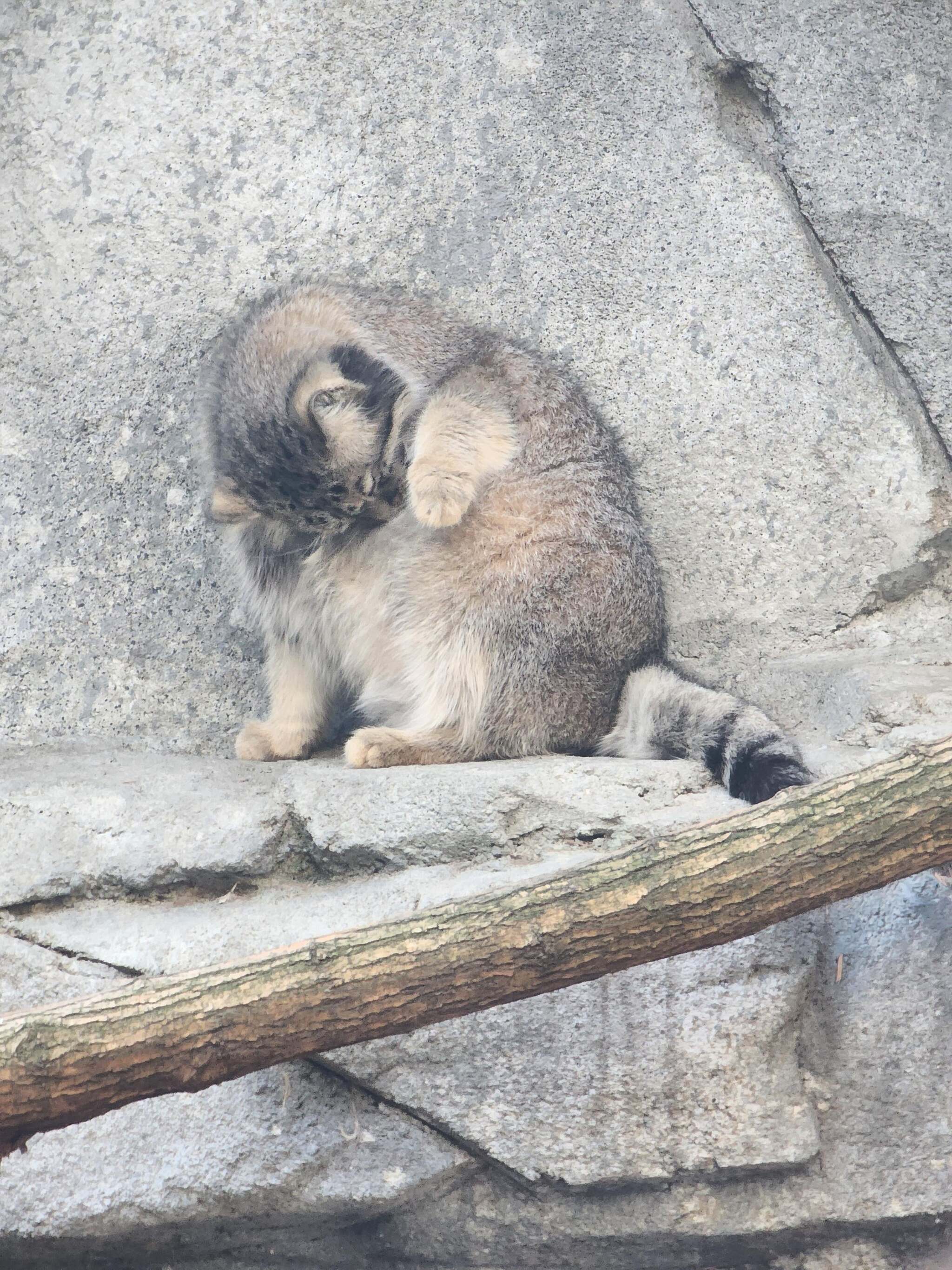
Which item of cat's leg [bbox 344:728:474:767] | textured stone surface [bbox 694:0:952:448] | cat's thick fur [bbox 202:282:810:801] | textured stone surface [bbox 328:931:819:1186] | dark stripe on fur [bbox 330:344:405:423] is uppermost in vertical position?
textured stone surface [bbox 694:0:952:448]

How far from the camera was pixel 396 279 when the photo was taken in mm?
4965

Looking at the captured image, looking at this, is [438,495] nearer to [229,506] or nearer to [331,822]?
[229,506]

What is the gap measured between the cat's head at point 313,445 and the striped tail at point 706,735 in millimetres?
995

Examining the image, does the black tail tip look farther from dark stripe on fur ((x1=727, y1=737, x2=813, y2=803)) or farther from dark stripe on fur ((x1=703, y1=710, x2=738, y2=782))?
dark stripe on fur ((x1=703, y1=710, x2=738, y2=782))

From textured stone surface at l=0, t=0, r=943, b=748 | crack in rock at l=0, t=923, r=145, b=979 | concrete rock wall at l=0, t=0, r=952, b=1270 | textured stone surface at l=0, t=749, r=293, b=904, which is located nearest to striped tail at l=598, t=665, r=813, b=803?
concrete rock wall at l=0, t=0, r=952, b=1270

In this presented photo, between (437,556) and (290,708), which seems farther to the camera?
(290,708)

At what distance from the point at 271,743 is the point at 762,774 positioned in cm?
178

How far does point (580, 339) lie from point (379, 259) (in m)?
0.83

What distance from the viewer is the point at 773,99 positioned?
15.6 ft

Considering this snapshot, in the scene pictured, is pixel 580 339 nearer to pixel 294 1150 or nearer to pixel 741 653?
pixel 741 653

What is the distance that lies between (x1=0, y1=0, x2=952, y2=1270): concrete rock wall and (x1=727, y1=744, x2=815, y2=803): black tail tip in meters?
0.10

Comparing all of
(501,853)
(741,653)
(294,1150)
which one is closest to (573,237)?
(741,653)

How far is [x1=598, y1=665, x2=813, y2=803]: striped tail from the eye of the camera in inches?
136

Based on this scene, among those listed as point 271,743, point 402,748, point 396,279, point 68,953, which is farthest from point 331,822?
point 396,279
